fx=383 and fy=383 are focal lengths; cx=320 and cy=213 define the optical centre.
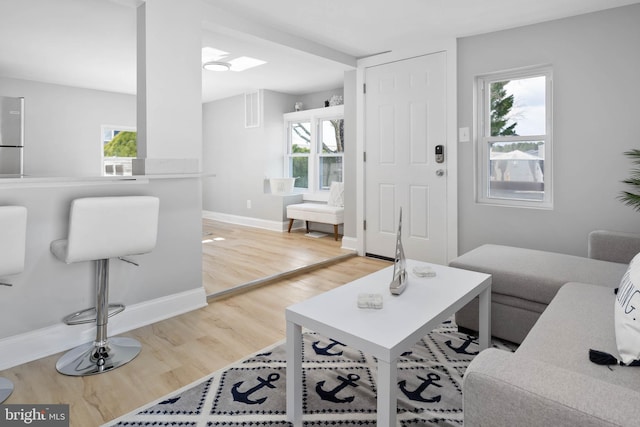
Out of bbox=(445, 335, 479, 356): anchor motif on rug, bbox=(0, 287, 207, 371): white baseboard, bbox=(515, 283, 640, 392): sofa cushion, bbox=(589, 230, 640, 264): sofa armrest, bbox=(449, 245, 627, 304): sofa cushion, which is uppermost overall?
bbox=(589, 230, 640, 264): sofa armrest

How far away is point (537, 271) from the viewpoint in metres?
2.13

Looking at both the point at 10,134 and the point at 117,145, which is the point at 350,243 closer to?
the point at 10,134

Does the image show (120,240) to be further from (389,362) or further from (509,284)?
(509,284)

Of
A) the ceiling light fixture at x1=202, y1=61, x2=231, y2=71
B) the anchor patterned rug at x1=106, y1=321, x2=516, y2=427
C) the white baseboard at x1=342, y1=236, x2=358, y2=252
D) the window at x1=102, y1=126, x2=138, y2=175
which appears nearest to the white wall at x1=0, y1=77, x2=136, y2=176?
the window at x1=102, y1=126, x2=138, y2=175

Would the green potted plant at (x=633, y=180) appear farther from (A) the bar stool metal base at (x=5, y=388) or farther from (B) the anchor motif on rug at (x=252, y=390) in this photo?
(A) the bar stool metal base at (x=5, y=388)

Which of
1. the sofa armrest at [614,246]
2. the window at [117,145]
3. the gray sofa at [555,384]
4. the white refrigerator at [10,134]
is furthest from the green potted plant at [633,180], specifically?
the window at [117,145]

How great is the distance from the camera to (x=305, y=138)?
632 cm

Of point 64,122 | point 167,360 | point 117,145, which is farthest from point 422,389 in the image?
point 117,145

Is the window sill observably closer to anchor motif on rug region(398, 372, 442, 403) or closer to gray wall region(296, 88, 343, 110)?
gray wall region(296, 88, 343, 110)

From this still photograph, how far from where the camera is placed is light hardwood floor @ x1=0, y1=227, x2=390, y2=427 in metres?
1.71

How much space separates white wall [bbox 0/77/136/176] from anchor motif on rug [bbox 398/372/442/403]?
219 inches

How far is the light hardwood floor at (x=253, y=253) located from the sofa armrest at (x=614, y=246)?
2412 millimetres

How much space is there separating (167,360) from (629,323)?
203cm

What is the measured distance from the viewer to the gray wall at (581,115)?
2.81m
